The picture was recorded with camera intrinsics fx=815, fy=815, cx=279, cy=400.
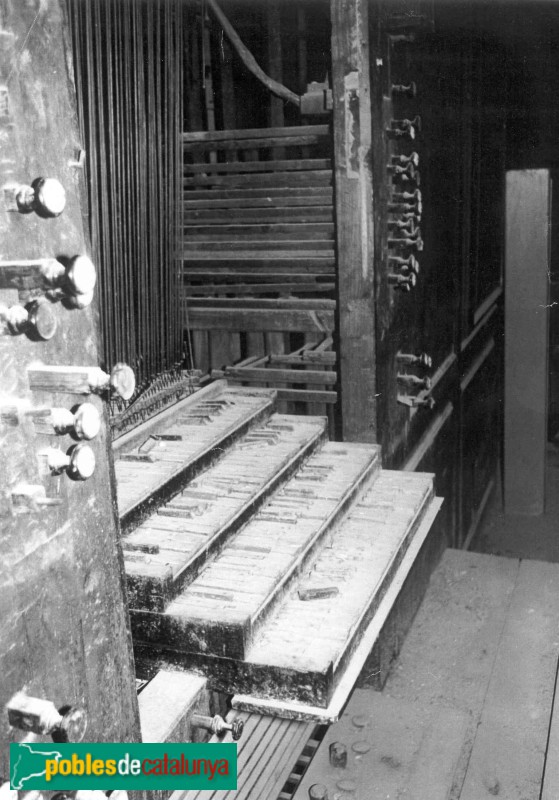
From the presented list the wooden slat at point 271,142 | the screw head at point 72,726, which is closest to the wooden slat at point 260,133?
the wooden slat at point 271,142

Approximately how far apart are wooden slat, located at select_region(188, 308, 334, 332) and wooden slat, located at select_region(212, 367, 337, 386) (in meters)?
0.24

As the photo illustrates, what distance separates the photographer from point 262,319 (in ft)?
14.9

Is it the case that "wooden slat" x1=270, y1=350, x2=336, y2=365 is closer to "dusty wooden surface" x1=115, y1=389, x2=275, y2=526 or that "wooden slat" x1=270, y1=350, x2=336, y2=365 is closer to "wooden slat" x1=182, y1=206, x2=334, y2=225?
"dusty wooden surface" x1=115, y1=389, x2=275, y2=526

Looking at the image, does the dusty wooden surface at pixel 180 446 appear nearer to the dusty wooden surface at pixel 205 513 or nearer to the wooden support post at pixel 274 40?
the dusty wooden surface at pixel 205 513

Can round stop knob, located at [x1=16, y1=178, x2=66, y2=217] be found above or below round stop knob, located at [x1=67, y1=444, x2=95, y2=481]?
above

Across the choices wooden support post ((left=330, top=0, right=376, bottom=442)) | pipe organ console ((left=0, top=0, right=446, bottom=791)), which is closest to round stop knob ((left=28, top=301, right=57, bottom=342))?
pipe organ console ((left=0, top=0, right=446, bottom=791))

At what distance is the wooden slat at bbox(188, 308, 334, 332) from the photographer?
14.8ft

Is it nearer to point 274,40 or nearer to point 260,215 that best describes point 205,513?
point 260,215

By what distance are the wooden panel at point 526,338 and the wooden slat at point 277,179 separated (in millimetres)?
3467

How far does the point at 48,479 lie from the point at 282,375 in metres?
2.91

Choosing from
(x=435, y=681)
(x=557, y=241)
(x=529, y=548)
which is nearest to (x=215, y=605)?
(x=435, y=681)

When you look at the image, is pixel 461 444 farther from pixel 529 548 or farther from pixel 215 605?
pixel 215 605

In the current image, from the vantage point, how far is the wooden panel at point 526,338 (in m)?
7.30

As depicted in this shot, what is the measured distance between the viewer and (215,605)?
7.96 feet
